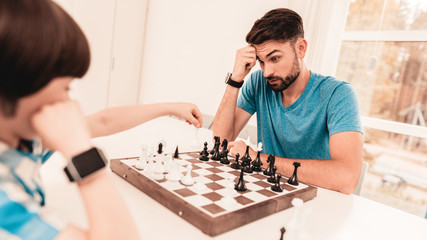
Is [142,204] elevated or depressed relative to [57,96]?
depressed

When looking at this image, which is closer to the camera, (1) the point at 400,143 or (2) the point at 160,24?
(1) the point at 400,143

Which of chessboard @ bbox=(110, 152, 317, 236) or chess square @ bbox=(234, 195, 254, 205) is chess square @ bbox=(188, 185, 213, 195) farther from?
chess square @ bbox=(234, 195, 254, 205)

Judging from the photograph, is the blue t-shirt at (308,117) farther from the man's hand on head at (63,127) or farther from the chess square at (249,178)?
the man's hand on head at (63,127)

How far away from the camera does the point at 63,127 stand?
22.5 inches

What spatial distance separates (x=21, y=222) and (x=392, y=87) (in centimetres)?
308

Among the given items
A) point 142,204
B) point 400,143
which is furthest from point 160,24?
point 142,204

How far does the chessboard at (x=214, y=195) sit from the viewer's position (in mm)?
811

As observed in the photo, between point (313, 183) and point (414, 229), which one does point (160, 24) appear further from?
point (414, 229)

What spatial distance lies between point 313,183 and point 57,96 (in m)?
1.19

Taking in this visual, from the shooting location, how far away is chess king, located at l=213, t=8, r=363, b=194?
1430 millimetres

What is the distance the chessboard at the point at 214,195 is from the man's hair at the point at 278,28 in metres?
0.89

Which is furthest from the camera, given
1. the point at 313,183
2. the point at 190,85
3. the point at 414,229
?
the point at 190,85

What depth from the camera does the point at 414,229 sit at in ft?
3.43

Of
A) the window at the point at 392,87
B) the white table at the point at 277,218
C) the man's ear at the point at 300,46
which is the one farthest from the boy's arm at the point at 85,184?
the window at the point at 392,87
